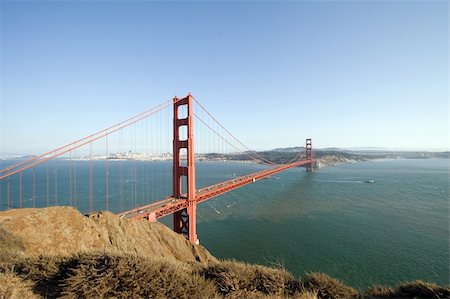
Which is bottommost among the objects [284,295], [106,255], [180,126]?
[284,295]

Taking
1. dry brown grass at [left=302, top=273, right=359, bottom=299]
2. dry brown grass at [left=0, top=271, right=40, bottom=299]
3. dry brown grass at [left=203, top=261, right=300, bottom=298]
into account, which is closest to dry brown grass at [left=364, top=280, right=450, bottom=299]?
dry brown grass at [left=302, top=273, right=359, bottom=299]

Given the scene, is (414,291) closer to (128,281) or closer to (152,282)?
(152,282)

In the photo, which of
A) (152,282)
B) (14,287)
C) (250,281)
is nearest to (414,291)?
(250,281)

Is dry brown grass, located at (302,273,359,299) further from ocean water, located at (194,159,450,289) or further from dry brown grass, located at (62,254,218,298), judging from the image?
ocean water, located at (194,159,450,289)

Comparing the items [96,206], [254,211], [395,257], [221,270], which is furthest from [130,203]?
[221,270]

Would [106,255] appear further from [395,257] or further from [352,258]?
[395,257]

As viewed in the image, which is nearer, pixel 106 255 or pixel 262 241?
pixel 106 255
